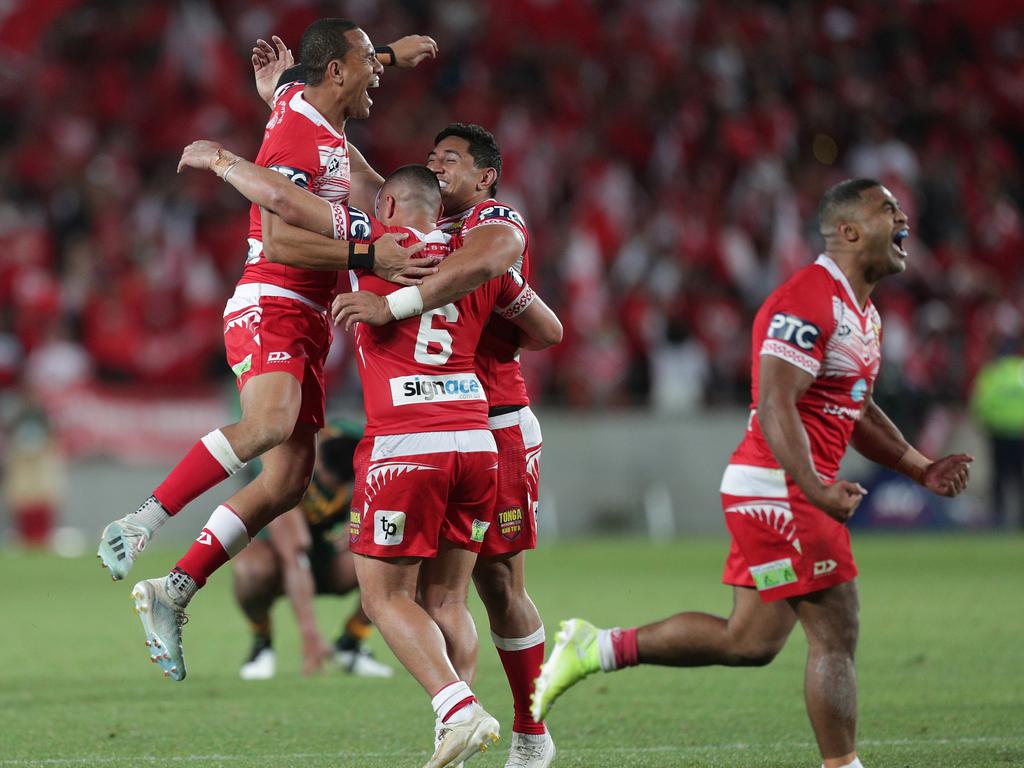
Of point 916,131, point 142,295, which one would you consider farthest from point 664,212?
point 142,295

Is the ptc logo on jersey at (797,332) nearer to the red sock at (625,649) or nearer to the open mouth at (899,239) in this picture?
the open mouth at (899,239)

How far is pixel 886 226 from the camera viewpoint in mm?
6617

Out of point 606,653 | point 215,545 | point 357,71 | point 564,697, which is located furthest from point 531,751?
point 357,71

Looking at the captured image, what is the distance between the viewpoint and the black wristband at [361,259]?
654cm

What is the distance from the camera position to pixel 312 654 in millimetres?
9914

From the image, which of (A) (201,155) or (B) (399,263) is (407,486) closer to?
(B) (399,263)

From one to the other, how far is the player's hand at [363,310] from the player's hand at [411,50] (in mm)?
1923

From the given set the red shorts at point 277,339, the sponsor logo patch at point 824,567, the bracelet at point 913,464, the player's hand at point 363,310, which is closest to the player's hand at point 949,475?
the bracelet at point 913,464

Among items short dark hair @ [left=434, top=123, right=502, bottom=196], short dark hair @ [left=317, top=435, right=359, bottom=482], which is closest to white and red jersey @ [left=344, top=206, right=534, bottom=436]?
short dark hair @ [left=434, top=123, right=502, bottom=196]

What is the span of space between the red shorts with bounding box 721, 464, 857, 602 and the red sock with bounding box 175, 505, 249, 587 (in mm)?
2173

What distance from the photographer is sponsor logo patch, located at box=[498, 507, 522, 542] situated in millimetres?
6883

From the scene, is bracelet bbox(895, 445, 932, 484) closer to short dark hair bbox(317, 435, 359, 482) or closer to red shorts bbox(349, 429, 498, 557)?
red shorts bbox(349, 429, 498, 557)

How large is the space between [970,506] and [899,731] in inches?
566

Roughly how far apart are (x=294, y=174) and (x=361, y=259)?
2.36ft
